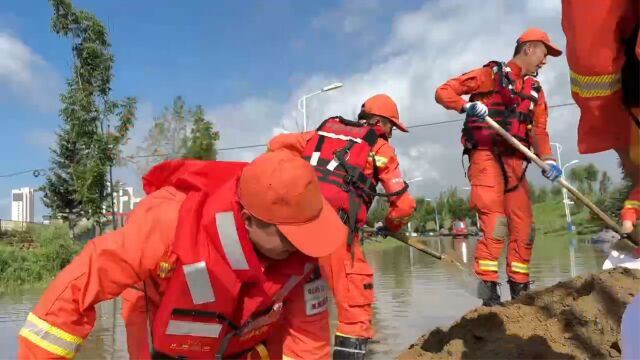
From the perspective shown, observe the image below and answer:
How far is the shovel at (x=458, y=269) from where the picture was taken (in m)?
4.79

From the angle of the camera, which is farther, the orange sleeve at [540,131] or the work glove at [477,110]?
the orange sleeve at [540,131]

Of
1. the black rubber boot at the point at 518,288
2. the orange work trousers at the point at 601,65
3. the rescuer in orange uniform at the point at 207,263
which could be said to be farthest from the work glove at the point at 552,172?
the orange work trousers at the point at 601,65

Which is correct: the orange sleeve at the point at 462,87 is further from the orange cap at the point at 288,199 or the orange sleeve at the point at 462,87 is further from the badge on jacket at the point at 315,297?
the orange cap at the point at 288,199

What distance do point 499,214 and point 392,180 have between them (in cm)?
123

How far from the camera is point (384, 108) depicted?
4.45 m

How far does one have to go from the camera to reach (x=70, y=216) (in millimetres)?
26406

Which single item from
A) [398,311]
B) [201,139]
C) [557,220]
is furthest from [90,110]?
[557,220]

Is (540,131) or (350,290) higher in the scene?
(540,131)

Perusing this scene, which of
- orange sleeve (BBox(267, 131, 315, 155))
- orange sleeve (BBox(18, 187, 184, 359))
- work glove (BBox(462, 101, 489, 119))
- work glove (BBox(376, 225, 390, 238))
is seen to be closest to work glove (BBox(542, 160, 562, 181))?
work glove (BBox(462, 101, 489, 119))

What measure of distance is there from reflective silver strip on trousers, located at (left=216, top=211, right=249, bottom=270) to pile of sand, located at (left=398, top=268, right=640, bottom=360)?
69.9 inches

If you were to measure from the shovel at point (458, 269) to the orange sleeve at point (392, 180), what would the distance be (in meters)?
0.41

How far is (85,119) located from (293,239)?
50.1ft

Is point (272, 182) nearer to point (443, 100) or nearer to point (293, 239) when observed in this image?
point (293, 239)

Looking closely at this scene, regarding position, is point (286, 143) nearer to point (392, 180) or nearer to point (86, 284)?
point (392, 180)
